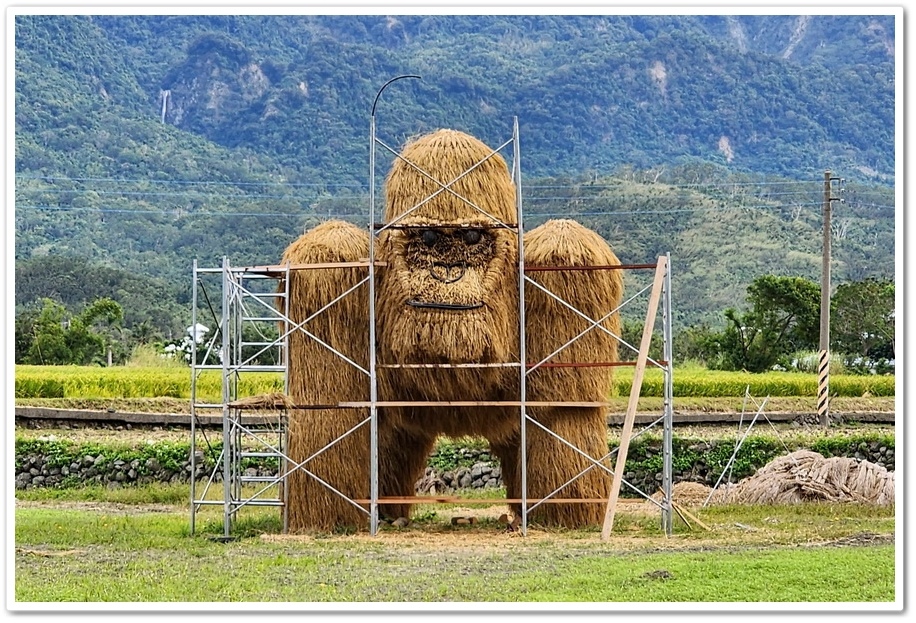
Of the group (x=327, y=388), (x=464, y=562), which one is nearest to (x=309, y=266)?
(x=327, y=388)

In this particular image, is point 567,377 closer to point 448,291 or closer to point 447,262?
point 448,291

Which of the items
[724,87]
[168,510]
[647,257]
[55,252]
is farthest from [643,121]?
[168,510]

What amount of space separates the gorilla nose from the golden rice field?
13482 millimetres

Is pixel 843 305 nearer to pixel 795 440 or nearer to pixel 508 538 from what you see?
pixel 795 440

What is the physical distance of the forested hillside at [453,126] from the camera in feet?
215

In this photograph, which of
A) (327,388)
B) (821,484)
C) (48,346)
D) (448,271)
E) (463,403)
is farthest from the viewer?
(48,346)

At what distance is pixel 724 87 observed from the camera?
88.3m

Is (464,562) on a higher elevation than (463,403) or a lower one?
lower

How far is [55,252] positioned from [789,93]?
149ft

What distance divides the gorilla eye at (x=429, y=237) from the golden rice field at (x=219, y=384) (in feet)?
44.1

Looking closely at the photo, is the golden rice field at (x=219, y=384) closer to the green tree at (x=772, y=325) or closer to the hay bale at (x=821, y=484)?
the green tree at (x=772, y=325)

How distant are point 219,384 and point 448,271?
1701cm

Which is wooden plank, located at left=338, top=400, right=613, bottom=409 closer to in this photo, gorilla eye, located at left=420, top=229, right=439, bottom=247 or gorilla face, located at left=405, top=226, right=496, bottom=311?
gorilla face, located at left=405, top=226, right=496, bottom=311

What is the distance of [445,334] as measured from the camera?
17.5 meters
